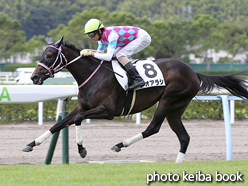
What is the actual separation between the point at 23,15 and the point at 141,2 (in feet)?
112

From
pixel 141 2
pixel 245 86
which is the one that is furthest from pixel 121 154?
pixel 141 2

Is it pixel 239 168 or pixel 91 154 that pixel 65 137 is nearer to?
pixel 91 154

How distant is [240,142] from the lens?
631 cm

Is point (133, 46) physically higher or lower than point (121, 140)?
higher

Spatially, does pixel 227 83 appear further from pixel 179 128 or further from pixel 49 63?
pixel 49 63

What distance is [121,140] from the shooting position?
20.9 ft

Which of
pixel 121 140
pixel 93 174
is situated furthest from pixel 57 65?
pixel 121 140

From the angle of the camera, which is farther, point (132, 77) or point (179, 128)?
point (179, 128)

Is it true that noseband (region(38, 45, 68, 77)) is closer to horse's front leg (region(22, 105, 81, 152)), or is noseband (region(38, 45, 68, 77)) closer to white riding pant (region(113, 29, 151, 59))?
horse's front leg (region(22, 105, 81, 152))

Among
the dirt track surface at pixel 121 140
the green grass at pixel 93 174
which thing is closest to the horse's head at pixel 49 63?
the green grass at pixel 93 174

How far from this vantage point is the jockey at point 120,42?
13.9ft

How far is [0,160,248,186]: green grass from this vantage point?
308 cm

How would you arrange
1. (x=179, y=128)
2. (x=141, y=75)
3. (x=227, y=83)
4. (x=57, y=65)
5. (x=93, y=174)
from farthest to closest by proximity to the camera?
(x=227, y=83), (x=179, y=128), (x=141, y=75), (x=57, y=65), (x=93, y=174)

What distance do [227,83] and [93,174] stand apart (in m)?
2.20
